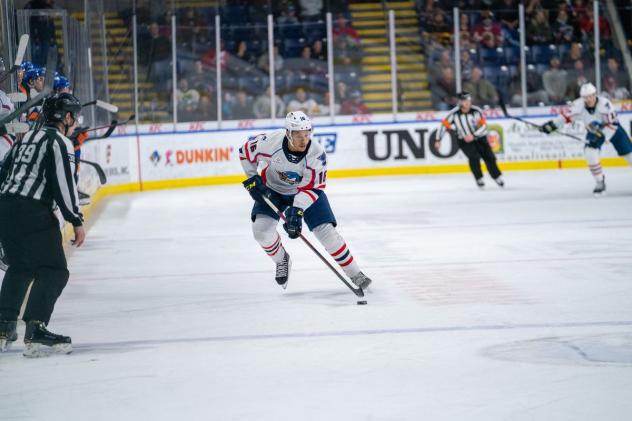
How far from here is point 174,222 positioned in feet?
38.4

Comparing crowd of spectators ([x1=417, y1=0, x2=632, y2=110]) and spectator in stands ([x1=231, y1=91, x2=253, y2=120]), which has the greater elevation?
crowd of spectators ([x1=417, y1=0, x2=632, y2=110])

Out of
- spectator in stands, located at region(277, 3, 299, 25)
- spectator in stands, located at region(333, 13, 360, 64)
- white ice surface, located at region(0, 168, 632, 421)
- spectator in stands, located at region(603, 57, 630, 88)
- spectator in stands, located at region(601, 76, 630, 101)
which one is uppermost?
spectator in stands, located at region(277, 3, 299, 25)

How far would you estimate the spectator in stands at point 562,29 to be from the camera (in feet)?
56.6

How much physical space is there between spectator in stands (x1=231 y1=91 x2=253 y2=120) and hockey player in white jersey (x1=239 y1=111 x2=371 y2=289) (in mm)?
9698

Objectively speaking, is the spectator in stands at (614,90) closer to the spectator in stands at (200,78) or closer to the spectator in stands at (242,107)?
the spectator in stands at (242,107)

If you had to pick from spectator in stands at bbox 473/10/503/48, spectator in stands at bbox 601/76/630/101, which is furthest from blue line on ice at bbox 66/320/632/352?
spectator in stands at bbox 601/76/630/101

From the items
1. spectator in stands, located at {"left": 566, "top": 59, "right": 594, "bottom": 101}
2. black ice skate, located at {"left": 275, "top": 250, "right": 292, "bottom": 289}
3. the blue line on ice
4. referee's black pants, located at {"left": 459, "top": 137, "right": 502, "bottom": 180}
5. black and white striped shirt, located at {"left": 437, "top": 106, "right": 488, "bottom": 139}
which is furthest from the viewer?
spectator in stands, located at {"left": 566, "top": 59, "right": 594, "bottom": 101}

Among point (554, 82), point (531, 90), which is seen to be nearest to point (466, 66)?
point (531, 90)

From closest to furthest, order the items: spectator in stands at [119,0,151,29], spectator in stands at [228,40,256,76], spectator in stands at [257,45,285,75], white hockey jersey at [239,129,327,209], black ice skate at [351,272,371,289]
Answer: white hockey jersey at [239,129,327,209] < black ice skate at [351,272,371,289] < spectator in stands at [119,0,151,29] < spectator in stands at [228,40,256,76] < spectator in stands at [257,45,285,75]

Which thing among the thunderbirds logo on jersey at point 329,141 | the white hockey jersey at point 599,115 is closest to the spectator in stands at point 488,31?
the thunderbirds logo on jersey at point 329,141

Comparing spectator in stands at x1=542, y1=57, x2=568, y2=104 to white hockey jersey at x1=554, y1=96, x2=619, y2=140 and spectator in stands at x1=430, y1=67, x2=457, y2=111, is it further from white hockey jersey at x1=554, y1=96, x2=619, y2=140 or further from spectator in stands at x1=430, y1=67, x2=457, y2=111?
white hockey jersey at x1=554, y1=96, x2=619, y2=140

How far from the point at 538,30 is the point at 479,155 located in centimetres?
343

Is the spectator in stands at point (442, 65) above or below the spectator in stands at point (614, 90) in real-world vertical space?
above

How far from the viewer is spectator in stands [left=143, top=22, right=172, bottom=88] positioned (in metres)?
16.0
